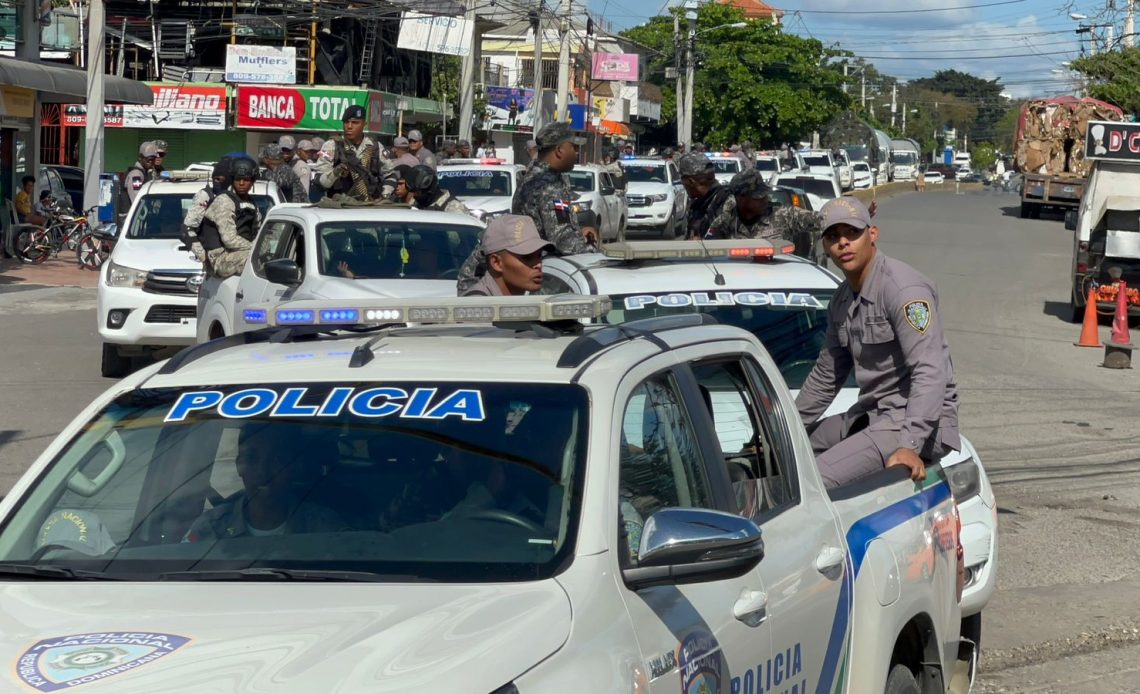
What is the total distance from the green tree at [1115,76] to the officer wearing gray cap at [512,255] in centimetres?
4204

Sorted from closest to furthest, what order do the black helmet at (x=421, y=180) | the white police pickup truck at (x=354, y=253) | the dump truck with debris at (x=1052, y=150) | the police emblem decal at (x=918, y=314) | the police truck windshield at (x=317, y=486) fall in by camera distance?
the police truck windshield at (x=317, y=486) → the police emblem decal at (x=918, y=314) → the white police pickup truck at (x=354, y=253) → the black helmet at (x=421, y=180) → the dump truck with debris at (x=1052, y=150)

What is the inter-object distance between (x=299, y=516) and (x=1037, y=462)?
8.42 m

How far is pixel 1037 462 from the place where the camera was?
10.9m

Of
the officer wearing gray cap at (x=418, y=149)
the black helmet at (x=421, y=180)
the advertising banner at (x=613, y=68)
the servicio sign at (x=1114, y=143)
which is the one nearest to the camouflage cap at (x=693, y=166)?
the black helmet at (x=421, y=180)

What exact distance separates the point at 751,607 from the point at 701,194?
7.70 meters

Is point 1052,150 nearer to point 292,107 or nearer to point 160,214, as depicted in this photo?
point 292,107

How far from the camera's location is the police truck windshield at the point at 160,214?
1460 centimetres

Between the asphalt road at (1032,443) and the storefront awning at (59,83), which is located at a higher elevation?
the storefront awning at (59,83)

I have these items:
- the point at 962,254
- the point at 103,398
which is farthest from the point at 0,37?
the point at 103,398

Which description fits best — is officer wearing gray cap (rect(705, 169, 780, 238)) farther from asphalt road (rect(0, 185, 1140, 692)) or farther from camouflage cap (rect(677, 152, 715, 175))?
asphalt road (rect(0, 185, 1140, 692))

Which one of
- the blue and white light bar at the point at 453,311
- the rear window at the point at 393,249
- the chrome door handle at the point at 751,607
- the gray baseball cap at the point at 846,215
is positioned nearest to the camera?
the chrome door handle at the point at 751,607

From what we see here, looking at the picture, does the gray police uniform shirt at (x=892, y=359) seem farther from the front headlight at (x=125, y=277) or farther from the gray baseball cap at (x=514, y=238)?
the front headlight at (x=125, y=277)

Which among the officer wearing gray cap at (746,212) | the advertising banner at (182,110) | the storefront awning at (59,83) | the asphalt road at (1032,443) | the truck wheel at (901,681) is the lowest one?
the asphalt road at (1032,443)

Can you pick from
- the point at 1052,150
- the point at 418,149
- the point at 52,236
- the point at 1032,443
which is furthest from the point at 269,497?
the point at 1052,150
